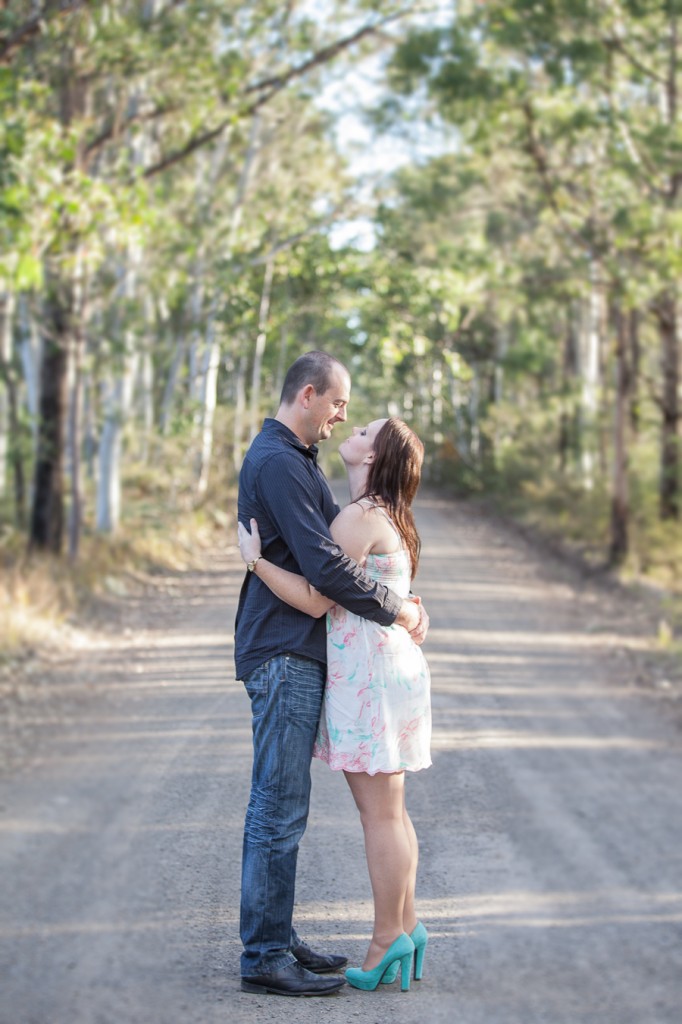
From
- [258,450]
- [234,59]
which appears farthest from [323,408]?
[234,59]

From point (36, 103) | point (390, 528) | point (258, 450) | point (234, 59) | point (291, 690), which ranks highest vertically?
point (234, 59)

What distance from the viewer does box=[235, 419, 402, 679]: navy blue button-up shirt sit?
158 inches

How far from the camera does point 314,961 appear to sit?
14.2ft

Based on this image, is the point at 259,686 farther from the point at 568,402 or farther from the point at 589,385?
the point at 568,402

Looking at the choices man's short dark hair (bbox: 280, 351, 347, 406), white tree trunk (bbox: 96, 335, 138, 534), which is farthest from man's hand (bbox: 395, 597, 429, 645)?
white tree trunk (bbox: 96, 335, 138, 534)

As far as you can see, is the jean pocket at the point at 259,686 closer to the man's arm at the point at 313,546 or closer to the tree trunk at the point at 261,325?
the man's arm at the point at 313,546

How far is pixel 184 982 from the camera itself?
4.36 m

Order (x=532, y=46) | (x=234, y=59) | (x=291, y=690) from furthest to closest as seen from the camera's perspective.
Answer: (x=532, y=46)
(x=234, y=59)
(x=291, y=690)

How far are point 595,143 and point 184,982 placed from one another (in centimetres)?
1781

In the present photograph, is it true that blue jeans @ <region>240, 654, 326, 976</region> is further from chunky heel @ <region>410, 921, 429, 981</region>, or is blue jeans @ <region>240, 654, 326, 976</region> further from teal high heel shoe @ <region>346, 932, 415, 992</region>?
chunky heel @ <region>410, 921, 429, 981</region>

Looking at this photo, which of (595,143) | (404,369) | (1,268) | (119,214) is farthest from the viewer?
(404,369)

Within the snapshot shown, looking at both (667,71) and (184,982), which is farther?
(667,71)

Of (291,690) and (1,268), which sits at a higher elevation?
(1,268)

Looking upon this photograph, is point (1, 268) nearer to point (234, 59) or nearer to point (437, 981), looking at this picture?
point (437, 981)
